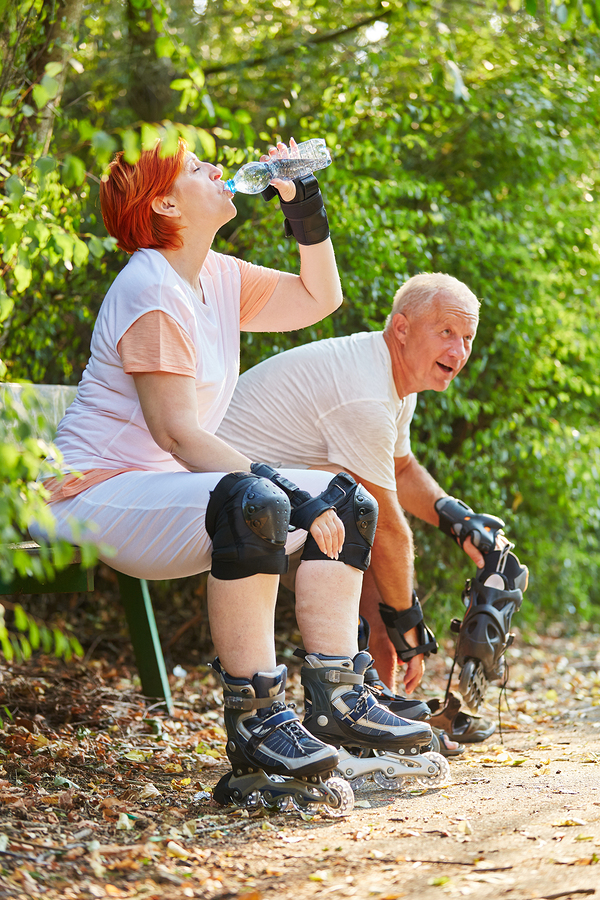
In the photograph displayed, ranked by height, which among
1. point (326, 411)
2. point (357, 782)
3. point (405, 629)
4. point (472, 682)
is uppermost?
point (326, 411)

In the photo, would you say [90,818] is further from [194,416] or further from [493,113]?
[493,113]

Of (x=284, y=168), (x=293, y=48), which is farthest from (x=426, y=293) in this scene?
(x=293, y=48)

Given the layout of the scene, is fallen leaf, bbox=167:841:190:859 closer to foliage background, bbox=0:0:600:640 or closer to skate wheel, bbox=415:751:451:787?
skate wheel, bbox=415:751:451:787

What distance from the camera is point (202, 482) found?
2104mm

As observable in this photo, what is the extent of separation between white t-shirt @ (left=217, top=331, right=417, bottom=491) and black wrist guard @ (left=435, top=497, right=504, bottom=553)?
28 cm

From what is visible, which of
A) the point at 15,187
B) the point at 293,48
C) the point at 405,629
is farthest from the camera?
the point at 293,48

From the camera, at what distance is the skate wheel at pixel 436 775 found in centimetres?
237

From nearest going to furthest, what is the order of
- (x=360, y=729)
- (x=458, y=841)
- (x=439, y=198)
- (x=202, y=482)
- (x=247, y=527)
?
1. (x=458, y=841)
2. (x=247, y=527)
3. (x=202, y=482)
4. (x=360, y=729)
5. (x=439, y=198)

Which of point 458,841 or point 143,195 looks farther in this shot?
point 143,195

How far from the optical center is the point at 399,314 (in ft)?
9.99

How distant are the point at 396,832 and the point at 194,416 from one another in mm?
1071

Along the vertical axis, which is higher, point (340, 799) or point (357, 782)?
point (340, 799)

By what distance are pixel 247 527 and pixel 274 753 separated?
52 cm

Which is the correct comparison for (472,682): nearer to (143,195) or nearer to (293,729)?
(293,729)
